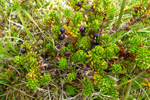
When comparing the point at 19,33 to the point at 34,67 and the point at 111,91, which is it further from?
the point at 111,91

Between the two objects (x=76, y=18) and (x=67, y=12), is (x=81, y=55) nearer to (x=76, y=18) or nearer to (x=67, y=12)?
(x=76, y=18)

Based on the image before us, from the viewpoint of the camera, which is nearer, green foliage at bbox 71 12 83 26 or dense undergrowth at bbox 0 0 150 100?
green foliage at bbox 71 12 83 26

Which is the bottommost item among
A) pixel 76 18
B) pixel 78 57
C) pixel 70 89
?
pixel 70 89

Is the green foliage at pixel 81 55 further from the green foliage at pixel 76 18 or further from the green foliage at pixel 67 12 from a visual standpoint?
the green foliage at pixel 67 12

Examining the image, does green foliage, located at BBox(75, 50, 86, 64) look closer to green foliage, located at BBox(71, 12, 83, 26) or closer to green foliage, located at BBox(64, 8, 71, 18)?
green foliage, located at BBox(71, 12, 83, 26)

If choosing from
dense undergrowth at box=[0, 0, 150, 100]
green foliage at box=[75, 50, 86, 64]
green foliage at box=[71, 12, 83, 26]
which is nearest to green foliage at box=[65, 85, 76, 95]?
dense undergrowth at box=[0, 0, 150, 100]

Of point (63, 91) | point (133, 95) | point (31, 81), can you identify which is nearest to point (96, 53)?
point (31, 81)

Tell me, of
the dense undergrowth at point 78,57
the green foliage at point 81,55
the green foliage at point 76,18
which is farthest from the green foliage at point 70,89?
the green foliage at point 76,18

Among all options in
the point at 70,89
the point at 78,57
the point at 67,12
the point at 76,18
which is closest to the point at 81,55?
the point at 78,57
